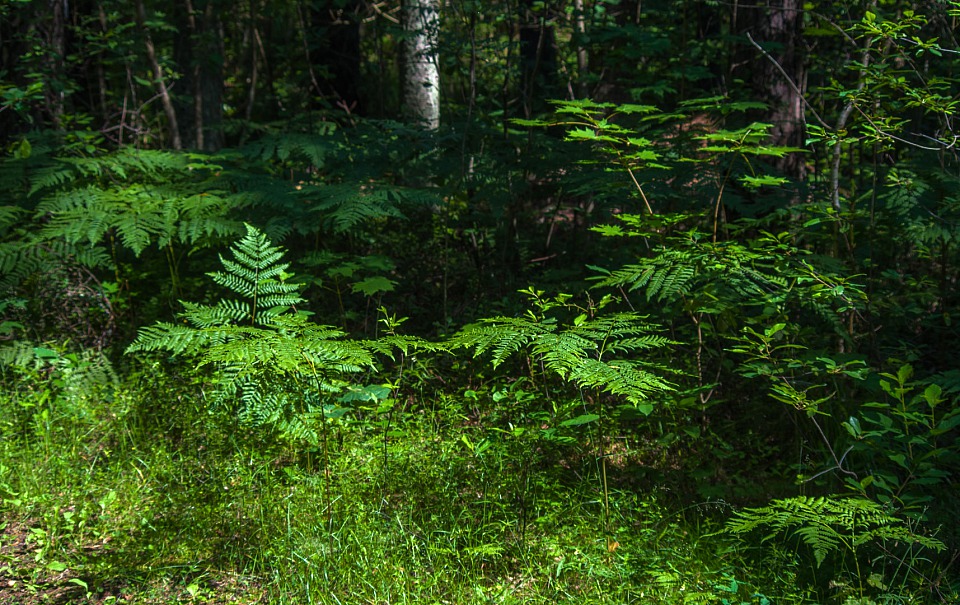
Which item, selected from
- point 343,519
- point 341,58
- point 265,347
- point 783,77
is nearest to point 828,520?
point 343,519

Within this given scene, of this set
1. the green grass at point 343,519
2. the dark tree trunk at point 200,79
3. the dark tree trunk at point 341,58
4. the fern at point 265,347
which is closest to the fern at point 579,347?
the fern at point 265,347

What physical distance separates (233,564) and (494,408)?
1724 millimetres

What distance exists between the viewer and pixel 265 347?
276 cm

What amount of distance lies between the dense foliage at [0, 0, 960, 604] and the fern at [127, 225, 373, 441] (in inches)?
0.9

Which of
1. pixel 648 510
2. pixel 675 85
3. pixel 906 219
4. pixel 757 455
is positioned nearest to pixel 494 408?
pixel 648 510

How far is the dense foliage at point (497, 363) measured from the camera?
2.85 m

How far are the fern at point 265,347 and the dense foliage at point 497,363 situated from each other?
0.07 ft

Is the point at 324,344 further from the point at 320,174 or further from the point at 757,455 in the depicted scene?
the point at 320,174

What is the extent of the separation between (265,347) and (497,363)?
3.08 ft

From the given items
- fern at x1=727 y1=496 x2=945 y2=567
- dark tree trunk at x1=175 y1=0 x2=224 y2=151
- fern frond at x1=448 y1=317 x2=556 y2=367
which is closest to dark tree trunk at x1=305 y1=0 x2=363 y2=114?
dark tree trunk at x1=175 y1=0 x2=224 y2=151

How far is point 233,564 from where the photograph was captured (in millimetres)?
2945

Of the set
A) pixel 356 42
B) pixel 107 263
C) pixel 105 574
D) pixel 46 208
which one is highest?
pixel 356 42

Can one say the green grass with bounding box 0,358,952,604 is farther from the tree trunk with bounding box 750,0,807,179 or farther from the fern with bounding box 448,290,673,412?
the tree trunk with bounding box 750,0,807,179

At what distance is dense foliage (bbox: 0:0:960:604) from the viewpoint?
9.35 ft
